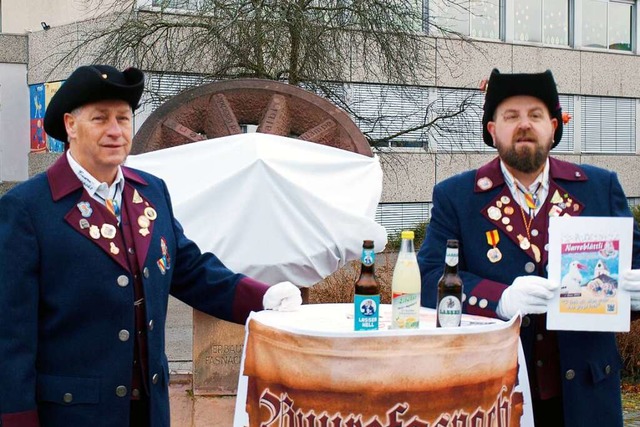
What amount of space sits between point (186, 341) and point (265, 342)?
695 cm

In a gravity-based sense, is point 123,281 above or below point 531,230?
below

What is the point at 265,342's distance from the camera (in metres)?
3.28

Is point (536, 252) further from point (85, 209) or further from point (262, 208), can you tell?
point (262, 208)

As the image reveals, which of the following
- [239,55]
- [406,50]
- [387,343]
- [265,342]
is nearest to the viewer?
[387,343]

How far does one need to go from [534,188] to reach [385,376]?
1227mm

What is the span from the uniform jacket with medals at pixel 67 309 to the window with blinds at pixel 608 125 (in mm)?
22878

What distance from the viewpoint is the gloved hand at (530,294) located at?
132 inches

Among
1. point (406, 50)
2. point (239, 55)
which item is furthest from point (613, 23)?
point (239, 55)

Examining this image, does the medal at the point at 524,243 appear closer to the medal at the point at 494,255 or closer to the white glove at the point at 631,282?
the medal at the point at 494,255

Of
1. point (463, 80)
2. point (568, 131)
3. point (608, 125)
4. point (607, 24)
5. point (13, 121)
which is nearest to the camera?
point (13, 121)

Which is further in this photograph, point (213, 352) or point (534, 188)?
point (213, 352)

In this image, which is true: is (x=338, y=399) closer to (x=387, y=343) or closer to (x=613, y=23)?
(x=387, y=343)

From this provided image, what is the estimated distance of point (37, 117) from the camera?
21.3 meters

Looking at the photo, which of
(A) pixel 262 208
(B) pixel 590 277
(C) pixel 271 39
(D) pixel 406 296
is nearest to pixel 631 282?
(B) pixel 590 277
